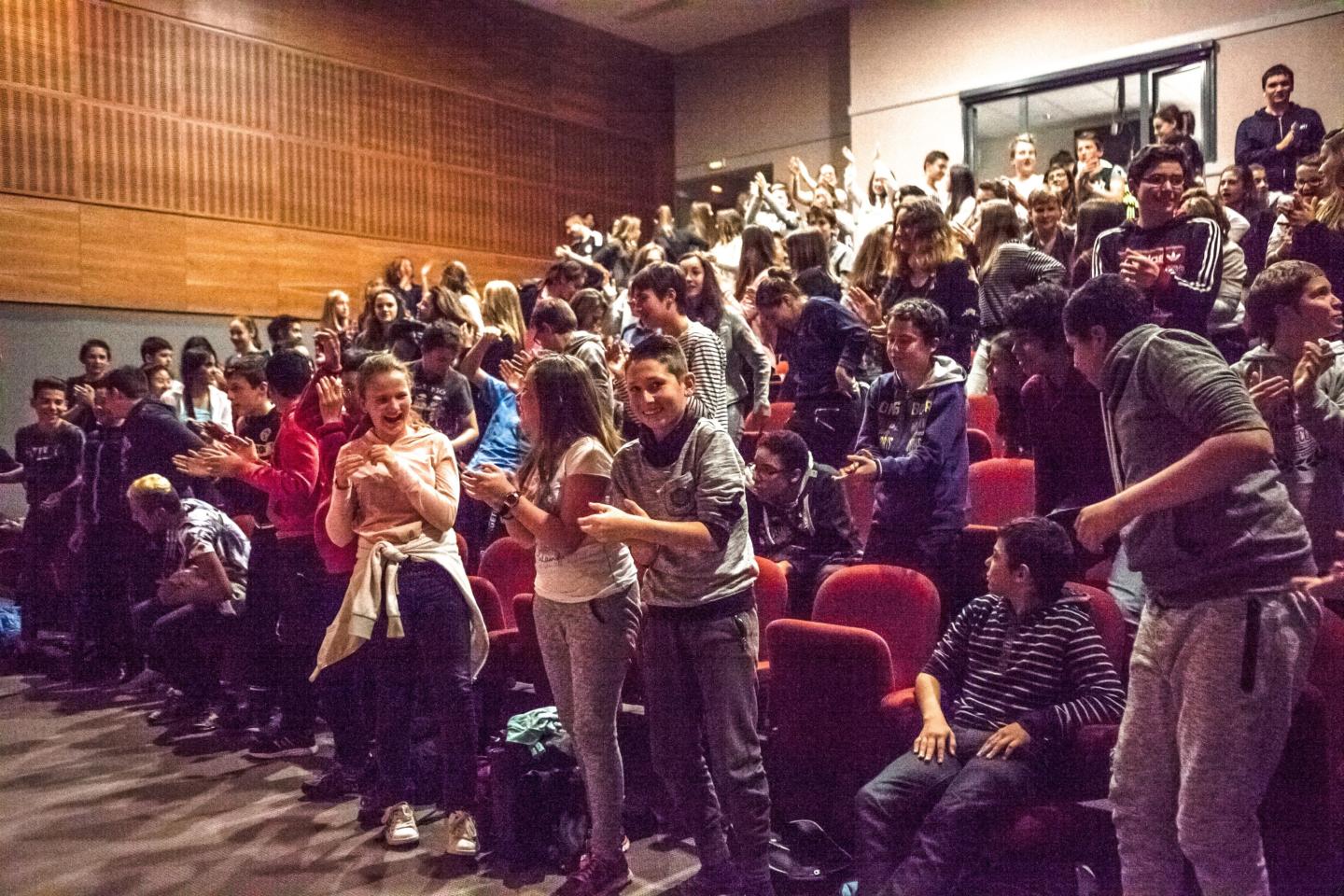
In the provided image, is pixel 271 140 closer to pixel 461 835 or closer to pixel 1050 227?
pixel 1050 227

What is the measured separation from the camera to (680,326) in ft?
13.2

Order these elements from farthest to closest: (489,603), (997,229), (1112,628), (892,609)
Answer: (997,229) < (489,603) < (892,609) < (1112,628)

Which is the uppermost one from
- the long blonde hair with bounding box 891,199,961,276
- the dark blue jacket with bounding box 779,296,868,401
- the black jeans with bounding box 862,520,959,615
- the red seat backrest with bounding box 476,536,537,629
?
the long blonde hair with bounding box 891,199,961,276

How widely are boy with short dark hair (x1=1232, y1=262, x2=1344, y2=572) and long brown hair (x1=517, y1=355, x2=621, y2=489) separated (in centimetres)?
155

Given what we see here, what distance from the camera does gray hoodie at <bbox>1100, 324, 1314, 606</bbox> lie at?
196 centimetres

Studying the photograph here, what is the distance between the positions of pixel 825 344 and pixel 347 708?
2160 mm

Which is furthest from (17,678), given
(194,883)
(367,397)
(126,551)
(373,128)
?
(373,128)

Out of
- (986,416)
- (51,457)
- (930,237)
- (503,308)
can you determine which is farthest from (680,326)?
(51,457)

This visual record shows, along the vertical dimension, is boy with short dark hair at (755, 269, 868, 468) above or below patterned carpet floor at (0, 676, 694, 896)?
above

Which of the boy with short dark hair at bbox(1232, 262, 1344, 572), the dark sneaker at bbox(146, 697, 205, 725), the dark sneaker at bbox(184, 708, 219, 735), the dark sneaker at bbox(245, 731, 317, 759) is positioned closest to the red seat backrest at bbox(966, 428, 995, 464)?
the boy with short dark hair at bbox(1232, 262, 1344, 572)

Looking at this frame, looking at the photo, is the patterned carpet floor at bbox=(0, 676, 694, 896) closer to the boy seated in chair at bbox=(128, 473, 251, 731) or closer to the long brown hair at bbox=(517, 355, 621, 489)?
the boy seated in chair at bbox=(128, 473, 251, 731)

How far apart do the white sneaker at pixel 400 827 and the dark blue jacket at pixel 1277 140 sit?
20.5 feet

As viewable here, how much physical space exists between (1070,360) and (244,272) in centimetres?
791

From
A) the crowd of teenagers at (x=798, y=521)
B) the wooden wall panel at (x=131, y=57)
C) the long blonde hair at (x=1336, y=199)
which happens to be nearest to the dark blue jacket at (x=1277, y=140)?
the crowd of teenagers at (x=798, y=521)
